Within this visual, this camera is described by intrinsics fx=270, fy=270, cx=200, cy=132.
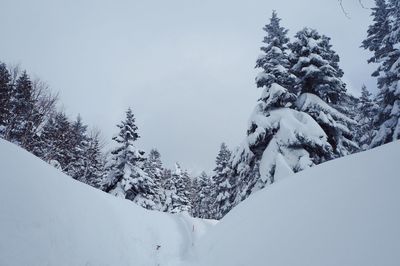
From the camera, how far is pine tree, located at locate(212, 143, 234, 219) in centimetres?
3209

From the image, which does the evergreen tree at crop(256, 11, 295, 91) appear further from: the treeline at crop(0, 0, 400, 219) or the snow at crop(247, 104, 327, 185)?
the snow at crop(247, 104, 327, 185)

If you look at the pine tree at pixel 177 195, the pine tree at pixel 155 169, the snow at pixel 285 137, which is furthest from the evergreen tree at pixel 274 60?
the pine tree at pixel 177 195

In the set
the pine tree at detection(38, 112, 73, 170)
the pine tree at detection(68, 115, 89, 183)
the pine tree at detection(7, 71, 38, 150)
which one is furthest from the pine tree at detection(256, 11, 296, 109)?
the pine tree at detection(68, 115, 89, 183)

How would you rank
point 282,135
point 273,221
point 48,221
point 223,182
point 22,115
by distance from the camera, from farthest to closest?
1. point 223,182
2. point 22,115
3. point 282,135
4. point 48,221
5. point 273,221

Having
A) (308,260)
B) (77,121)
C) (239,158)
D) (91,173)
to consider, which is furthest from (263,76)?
(77,121)

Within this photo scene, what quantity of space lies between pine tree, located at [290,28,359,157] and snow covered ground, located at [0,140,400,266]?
10.7 metres

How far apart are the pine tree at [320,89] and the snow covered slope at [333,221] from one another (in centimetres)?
1088

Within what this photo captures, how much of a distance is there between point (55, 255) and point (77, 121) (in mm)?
42181

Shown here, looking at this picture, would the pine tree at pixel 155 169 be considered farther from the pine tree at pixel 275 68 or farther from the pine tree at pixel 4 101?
the pine tree at pixel 275 68

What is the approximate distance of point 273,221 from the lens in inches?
178

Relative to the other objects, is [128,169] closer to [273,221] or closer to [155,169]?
[155,169]

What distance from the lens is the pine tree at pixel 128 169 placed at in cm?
2619

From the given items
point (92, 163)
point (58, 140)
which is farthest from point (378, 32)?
point (92, 163)

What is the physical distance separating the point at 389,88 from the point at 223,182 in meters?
21.9
